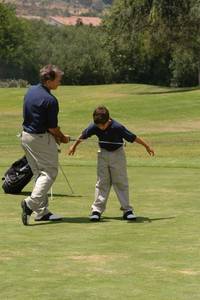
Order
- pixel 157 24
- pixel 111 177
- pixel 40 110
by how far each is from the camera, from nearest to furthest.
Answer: pixel 40 110
pixel 111 177
pixel 157 24

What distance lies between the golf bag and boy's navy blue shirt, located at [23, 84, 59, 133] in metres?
2.80

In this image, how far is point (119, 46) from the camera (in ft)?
201

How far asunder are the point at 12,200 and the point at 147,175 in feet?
14.1

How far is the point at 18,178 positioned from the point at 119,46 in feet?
162

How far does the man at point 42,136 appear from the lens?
32.1ft

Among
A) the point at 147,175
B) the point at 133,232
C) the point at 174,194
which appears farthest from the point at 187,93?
the point at 133,232

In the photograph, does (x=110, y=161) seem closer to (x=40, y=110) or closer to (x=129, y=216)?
(x=129, y=216)

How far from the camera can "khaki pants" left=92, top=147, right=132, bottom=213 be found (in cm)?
1011

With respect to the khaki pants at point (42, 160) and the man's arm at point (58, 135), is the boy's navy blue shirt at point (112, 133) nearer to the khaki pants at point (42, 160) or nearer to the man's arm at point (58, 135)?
the man's arm at point (58, 135)

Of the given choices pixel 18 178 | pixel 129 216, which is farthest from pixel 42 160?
pixel 18 178

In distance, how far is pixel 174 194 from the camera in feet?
40.7

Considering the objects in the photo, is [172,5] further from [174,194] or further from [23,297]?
[23,297]


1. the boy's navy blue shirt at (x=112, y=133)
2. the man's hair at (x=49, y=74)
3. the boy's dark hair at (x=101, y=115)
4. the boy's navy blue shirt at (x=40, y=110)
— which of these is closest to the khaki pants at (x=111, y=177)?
the boy's navy blue shirt at (x=112, y=133)

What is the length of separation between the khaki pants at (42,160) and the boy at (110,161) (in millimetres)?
411
